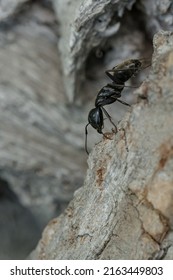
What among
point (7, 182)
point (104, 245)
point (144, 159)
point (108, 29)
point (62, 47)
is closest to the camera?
point (144, 159)

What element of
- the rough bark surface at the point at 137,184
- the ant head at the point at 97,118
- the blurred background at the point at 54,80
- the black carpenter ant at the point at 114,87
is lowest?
the rough bark surface at the point at 137,184

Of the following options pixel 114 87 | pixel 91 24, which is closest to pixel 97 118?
pixel 114 87

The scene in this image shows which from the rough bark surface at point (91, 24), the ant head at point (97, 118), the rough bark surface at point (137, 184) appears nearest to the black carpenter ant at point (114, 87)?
the ant head at point (97, 118)

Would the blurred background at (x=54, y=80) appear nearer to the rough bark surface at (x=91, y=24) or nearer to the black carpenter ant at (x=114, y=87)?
the rough bark surface at (x=91, y=24)

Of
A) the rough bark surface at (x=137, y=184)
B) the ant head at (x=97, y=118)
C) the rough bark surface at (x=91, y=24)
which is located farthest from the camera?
the ant head at (x=97, y=118)

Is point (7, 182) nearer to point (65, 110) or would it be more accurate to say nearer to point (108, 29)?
point (65, 110)

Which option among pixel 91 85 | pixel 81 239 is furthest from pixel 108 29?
pixel 81 239
